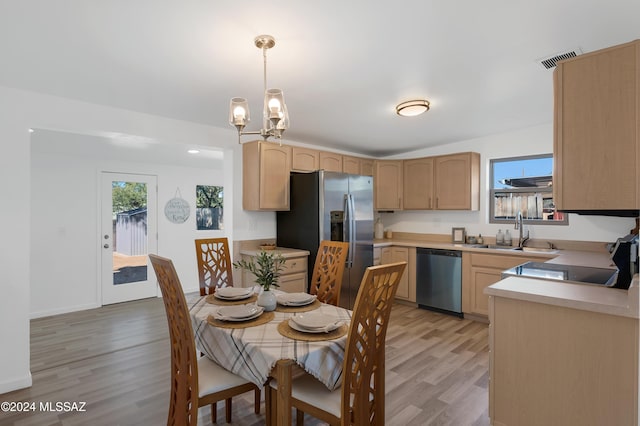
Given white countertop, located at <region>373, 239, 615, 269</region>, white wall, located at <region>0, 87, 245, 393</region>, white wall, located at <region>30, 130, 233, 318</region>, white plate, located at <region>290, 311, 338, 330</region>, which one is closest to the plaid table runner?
white plate, located at <region>290, 311, 338, 330</region>

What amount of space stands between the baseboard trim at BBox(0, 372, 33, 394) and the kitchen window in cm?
500

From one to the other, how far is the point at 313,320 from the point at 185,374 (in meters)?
0.65

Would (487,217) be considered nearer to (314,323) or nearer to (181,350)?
(314,323)

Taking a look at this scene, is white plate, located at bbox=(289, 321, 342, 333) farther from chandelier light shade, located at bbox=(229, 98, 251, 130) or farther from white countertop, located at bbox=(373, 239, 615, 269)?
white countertop, located at bbox=(373, 239, 615, 269)

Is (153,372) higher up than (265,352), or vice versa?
(265,352)

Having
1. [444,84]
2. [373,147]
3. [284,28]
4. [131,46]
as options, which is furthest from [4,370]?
[373,147]

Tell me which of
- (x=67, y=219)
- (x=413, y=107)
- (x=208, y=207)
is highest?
(x=413, y=107)

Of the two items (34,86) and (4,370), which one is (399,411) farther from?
(34,86)

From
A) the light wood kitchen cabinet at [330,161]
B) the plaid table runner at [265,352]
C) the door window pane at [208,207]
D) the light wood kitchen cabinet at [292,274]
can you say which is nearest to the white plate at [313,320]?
the plaid table runner at [265,352]

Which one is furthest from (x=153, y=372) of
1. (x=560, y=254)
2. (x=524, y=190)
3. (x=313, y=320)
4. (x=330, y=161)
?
(x=524, y=190)

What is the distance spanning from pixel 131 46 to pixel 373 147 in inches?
138

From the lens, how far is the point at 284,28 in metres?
1.90

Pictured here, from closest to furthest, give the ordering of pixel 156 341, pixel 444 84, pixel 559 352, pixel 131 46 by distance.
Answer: pixel 559 352 < pixel 131 46 < pixel 444 84 < pixel 156 341

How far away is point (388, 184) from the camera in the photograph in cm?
504
